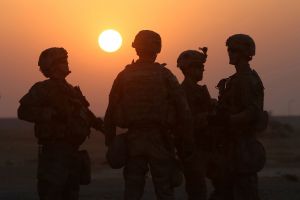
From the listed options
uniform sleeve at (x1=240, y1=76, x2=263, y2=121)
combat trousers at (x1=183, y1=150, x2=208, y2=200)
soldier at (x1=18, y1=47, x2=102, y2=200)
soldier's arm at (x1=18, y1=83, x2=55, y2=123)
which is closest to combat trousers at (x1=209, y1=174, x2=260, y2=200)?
combat trousers at (x1=183, y1=150, x2=208, y2=200)

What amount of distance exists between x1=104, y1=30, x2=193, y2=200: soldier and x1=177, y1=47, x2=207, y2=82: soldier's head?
5.32ft

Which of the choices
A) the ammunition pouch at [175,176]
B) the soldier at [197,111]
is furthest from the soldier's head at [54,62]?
the ammunition pouch at [175,176]

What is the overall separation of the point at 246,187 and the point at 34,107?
114 inches

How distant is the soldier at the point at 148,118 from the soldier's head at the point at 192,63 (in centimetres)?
162

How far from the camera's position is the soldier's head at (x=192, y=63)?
11.3m

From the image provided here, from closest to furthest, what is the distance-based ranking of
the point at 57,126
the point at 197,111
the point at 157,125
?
the point at 157,125 → the point at 57,126 → the point at 197,111

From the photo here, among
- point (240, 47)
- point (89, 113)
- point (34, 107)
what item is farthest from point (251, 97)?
point (34, 107)

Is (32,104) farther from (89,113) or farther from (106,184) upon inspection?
(106,184)

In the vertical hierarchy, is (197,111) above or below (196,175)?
above

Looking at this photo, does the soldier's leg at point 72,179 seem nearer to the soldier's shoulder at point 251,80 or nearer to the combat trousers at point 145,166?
the combat trousers at point 145,166

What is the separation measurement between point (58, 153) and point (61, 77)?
101 cm

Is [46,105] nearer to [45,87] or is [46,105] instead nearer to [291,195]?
[45,87]

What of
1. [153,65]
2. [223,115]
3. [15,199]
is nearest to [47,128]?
[153,65]

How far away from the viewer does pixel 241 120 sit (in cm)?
987
